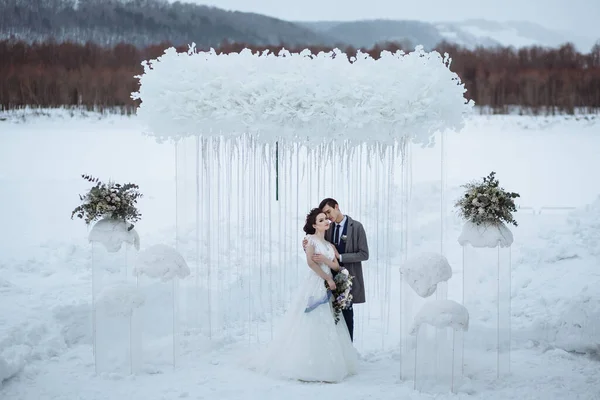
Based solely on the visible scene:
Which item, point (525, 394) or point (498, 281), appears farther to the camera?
point (498, 281)

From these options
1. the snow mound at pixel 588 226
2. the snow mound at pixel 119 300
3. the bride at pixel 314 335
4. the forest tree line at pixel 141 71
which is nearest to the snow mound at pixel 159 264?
the snow mound at pixel 119 300

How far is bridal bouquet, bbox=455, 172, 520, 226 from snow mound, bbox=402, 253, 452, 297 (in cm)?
43

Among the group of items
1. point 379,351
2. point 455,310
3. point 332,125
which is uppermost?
point 332,125

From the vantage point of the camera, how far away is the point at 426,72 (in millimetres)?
4785

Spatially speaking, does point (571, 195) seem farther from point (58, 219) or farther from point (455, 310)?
point (58, 219)

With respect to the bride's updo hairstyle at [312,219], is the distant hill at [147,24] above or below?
above

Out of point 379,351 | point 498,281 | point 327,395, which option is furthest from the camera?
point 379,351

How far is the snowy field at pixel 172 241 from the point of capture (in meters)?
4.56

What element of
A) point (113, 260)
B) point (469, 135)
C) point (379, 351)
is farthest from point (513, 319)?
point (469, 135)

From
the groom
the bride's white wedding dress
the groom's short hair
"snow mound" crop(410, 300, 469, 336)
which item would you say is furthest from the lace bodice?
"snow mound" crop(410, 300, 469, 336)

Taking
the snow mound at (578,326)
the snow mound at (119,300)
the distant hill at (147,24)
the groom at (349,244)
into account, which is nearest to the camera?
the snow mound at (119,300)

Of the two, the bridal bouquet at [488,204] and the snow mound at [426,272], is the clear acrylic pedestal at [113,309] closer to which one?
the snow mound at [426,272]

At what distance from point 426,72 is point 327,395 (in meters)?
2.24

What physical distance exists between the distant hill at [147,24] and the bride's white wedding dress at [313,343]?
8041mm
